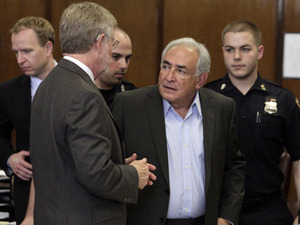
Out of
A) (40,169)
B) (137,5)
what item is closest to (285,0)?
(137,5)

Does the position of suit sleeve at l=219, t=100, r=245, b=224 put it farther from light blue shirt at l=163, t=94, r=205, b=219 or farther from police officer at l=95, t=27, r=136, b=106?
police officer at l=95, t=27, r=136, b=106

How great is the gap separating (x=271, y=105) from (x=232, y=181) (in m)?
0.66

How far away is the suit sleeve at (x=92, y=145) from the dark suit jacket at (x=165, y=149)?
0.56 meters

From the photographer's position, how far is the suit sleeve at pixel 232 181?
263 centimetres

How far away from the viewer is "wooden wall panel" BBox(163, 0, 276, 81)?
4.63m

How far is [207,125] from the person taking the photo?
101 inches

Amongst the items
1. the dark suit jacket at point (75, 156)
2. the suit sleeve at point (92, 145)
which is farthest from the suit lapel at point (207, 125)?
the suit sleeve at point (92, 145)

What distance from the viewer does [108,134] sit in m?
1.90

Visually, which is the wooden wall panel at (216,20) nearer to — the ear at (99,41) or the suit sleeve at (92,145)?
the ear at (99,41)

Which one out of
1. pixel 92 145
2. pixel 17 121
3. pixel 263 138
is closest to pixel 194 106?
pixel 263 138

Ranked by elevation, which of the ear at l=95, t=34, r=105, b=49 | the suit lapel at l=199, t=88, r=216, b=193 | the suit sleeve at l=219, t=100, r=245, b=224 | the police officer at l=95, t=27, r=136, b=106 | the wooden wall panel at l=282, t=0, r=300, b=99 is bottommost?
the suit sleeve at l=219, t=100, r=245, b=224

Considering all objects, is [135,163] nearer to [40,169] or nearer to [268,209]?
[40,169]

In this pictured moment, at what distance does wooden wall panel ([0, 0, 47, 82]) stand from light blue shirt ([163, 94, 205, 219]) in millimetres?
2616

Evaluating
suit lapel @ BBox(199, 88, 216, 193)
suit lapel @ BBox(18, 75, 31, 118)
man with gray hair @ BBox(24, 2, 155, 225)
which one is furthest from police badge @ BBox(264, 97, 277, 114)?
suit lapel @ BBox(18, 75, 31, 118)
